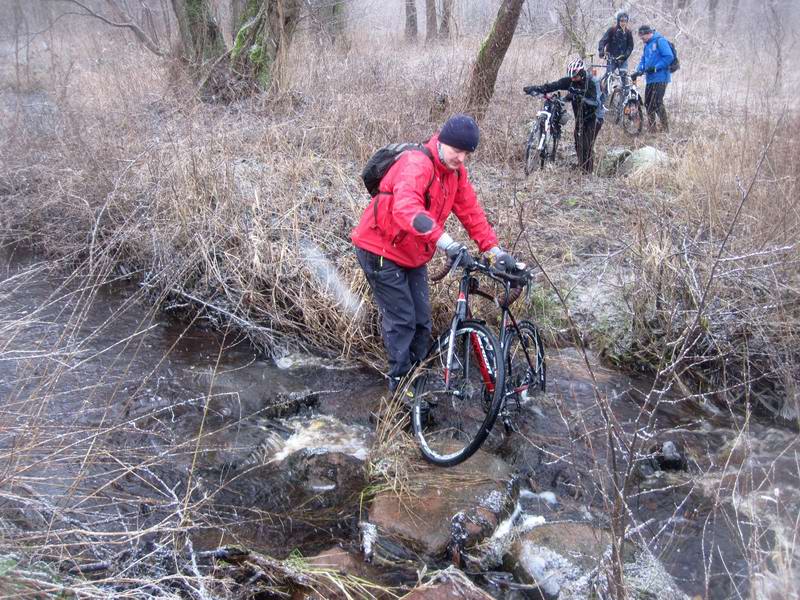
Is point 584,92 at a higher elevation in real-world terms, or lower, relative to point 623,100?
higher

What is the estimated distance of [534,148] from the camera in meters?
8.84

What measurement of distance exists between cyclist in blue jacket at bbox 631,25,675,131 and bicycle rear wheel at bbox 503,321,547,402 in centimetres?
683

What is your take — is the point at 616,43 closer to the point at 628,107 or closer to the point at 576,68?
the point at 628,107

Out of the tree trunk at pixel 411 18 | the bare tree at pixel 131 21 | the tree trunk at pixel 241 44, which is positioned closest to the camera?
the tree trunk at pixel 241 44

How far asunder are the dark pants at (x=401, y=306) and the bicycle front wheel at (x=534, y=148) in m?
4.60

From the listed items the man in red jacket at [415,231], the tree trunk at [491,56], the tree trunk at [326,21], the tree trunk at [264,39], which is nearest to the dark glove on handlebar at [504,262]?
the man in red jacket at [415,231]

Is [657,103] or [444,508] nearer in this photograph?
[444,508]

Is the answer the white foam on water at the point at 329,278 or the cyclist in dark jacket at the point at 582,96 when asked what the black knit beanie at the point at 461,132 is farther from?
the cyclist in dark jacket at the point at 582,96

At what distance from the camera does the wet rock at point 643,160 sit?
8.35 m

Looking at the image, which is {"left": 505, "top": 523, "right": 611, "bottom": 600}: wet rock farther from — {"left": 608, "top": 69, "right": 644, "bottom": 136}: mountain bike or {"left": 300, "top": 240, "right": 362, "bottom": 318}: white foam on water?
{"left": 608, "top": 69, "right": 644, "bottom": 136}: mountain bike

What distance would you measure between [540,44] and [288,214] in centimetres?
956

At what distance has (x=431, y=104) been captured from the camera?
31.4 ft

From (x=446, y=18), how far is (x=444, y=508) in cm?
1247

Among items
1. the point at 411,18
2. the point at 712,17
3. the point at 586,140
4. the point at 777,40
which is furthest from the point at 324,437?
the point at 712,17
